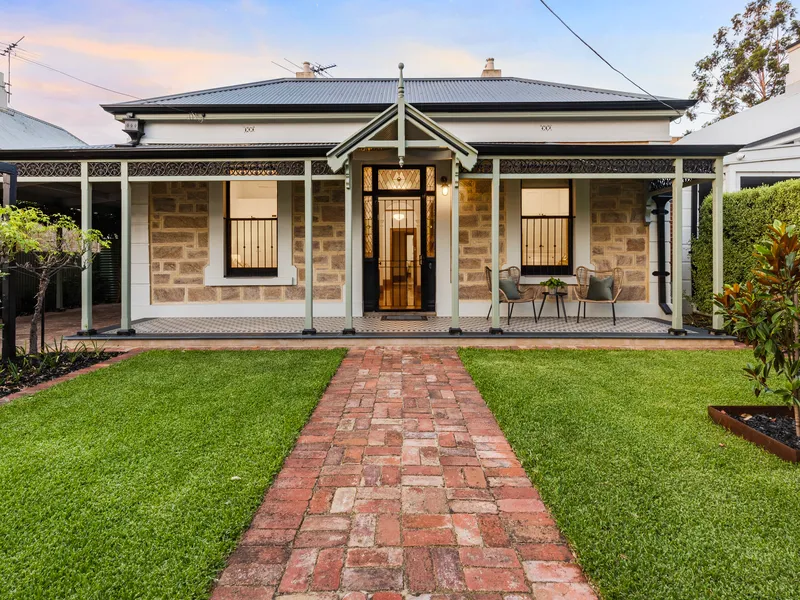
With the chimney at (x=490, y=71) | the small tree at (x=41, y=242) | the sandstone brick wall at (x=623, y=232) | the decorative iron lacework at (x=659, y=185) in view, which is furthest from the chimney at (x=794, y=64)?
the small tree at (x=41, y=242)

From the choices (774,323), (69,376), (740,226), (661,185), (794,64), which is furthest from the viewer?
(794,64)

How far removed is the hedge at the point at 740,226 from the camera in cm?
657

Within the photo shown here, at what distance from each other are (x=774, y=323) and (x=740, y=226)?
5.32 meters

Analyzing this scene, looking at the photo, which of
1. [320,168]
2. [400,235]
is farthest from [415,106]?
[320,168]

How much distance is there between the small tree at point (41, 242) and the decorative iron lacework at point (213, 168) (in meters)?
1.38

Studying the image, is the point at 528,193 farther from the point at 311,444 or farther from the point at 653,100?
the point at 311,444

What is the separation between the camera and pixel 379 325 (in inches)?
292

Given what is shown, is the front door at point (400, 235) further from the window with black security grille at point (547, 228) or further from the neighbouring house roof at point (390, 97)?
the window with black security grille at point (547, 228)

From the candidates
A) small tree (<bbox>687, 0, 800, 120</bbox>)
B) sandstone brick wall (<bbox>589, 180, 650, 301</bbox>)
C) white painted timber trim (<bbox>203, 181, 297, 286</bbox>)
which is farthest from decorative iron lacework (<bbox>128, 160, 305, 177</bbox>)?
small tree (<bbox>687, 0, 800, 120</bbox>)

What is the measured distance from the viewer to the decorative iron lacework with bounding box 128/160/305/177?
6602 millimetres

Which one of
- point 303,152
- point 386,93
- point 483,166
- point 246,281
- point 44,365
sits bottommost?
point 44,365

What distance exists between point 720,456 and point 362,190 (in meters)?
7.05

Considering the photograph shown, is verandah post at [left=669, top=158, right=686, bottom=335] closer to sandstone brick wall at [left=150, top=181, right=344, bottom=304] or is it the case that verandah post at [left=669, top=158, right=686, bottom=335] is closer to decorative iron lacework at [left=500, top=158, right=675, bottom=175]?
decorative iron lacework at [left=500, top=158, right=675, bottom=175]

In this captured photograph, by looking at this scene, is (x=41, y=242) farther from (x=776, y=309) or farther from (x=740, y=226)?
(x=740, y=226)
